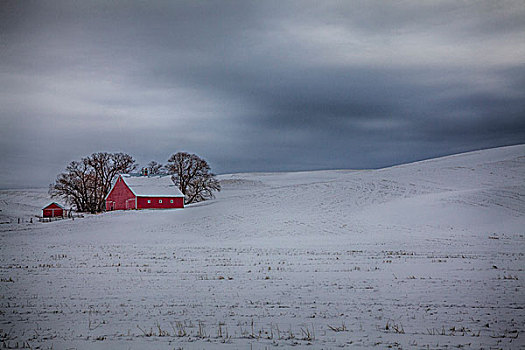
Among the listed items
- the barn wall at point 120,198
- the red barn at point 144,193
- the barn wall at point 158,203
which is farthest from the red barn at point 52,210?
the barn wall at point 158,203

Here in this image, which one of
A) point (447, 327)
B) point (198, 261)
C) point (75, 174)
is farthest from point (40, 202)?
point (447, 327)

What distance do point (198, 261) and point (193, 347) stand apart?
782cm

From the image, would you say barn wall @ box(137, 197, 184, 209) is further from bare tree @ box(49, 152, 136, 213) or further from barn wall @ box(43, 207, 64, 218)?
barn wall @ box(43, 207, 64, 218)

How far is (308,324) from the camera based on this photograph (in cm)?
617

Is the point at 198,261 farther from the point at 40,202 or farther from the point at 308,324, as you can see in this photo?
the point at 40,202

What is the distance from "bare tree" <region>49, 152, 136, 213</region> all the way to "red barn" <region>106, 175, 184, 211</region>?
299 cm

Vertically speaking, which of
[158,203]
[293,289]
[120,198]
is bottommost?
[293,289]

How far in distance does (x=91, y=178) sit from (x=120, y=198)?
5.23 meters

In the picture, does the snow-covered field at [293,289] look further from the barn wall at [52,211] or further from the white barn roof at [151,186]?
the barn wall at [52,211]

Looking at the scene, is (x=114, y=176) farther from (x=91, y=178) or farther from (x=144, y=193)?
(x=144, y=193)

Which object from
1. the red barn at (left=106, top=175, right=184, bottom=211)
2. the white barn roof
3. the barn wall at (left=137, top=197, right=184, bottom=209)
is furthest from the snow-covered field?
the white barn roof

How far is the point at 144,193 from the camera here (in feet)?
126

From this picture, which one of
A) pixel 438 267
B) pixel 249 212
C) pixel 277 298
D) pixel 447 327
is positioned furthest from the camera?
pixel 249 212

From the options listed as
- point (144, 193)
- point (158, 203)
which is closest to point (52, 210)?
point (144, 193)
